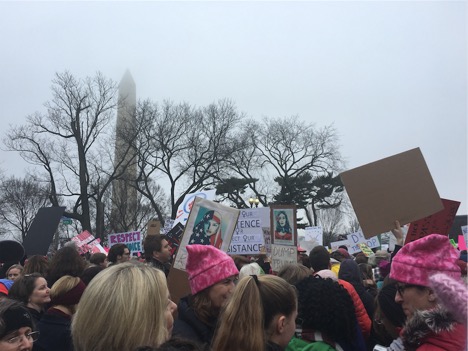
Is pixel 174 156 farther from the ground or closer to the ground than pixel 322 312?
farther from the ground

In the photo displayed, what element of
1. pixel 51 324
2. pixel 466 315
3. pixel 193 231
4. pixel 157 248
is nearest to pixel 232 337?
pixel 466 315

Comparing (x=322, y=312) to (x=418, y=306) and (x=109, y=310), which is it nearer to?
(x=418, y=306)

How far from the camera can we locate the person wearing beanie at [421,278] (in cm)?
259

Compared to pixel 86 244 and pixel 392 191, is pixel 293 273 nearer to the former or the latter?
pixel 392 191

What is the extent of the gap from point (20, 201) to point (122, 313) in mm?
45593

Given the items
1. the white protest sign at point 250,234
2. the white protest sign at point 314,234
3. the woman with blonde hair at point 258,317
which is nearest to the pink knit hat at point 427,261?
the woman with blonde hair at point 258,317

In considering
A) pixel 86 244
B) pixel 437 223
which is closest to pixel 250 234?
pixel 437 223

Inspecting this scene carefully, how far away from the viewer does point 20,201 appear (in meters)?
44.4

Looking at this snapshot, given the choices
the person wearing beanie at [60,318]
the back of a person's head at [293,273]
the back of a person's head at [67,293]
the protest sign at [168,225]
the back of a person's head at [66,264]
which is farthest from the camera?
the protest sign at [168,225]

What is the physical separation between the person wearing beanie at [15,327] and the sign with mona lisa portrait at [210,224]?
2.55 m

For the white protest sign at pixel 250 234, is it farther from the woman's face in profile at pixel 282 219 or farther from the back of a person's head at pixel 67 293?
the back of a person's head at pixel 67 293

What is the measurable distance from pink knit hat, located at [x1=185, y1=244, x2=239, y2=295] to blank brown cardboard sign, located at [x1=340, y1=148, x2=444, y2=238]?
2034 millimetres

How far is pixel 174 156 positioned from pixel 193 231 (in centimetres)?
3017

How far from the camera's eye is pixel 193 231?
18.8ft
